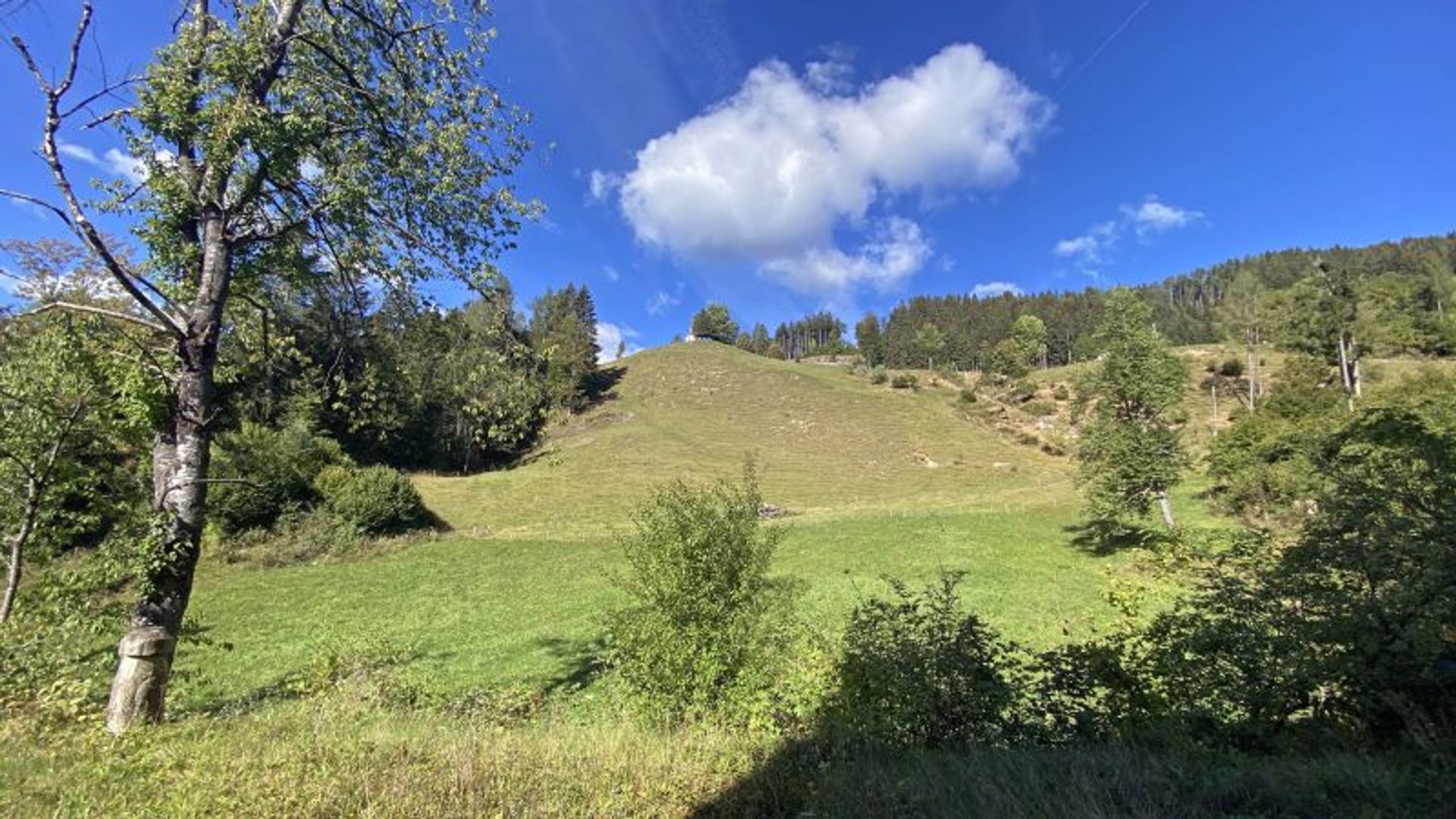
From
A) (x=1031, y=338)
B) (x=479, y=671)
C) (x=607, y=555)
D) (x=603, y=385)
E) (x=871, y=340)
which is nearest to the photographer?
(x=479, y=671)

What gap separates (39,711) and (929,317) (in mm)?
155916

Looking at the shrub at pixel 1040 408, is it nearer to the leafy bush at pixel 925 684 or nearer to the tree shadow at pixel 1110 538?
the tree shadow at pixel 1110 538

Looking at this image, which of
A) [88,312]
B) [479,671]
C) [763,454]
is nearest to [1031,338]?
[763,454]

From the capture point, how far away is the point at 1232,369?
76.9 m

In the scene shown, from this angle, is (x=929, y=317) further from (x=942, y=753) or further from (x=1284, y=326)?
(x=942, y=753)

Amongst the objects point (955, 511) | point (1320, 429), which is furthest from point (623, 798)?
point (955, 511)

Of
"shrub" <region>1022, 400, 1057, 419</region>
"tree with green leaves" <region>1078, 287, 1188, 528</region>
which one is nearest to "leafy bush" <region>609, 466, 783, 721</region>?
"tree with green leaves" <region>1078, 287, 1188, 528</region>

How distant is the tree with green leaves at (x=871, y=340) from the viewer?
145000 mm

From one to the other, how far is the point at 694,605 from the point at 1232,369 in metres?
89.3

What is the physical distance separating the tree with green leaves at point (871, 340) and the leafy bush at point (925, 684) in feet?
452

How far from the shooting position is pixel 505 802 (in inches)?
181

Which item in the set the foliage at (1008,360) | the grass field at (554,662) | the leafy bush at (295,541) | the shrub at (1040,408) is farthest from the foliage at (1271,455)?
the foliage at (1008,360)

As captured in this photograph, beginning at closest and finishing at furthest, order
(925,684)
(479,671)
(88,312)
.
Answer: (88,312) < (925,684) < (479,671)

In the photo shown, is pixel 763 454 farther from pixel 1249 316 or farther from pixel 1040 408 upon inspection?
pixel 1249 316
